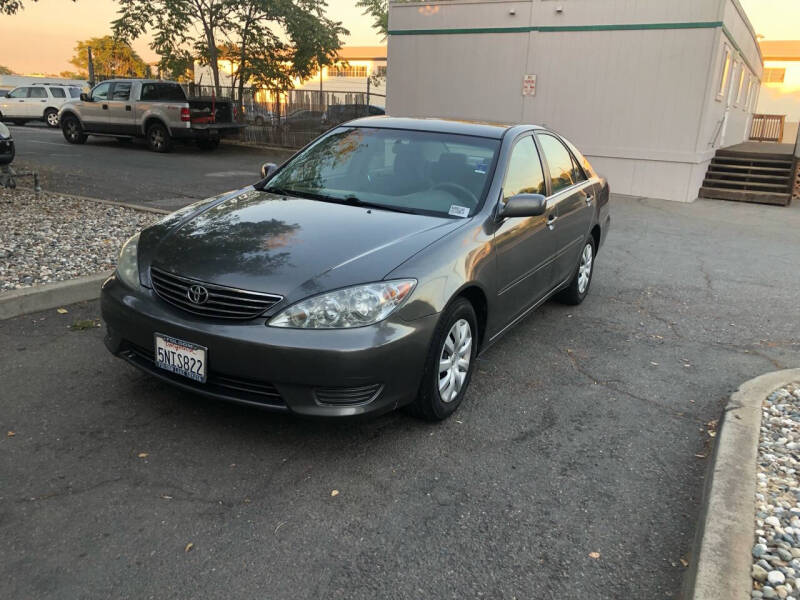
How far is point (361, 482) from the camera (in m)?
3.04

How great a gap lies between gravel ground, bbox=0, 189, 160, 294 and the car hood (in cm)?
227

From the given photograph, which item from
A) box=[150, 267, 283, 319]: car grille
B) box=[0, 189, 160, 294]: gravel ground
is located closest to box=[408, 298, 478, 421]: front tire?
box=[150, 267, 283, 319]: car grille

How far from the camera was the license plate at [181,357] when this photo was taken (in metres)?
3.08

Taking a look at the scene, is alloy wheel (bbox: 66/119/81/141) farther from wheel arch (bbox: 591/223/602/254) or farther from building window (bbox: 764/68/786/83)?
building window (bbox: 764/68/786/83)

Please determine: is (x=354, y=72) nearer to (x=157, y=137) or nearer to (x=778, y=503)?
(x=157, y=137)

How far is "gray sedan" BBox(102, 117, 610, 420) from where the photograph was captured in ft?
9.86

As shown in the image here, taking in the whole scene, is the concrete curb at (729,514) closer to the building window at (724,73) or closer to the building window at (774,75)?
the building window at (724,73)

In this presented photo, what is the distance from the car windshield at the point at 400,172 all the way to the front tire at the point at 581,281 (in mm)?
1941

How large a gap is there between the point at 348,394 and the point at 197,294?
87 centimetres

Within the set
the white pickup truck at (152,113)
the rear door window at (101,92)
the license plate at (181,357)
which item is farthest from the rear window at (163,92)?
the license plate at (181,357)

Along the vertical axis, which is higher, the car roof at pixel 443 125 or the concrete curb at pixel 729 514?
the car roof at pixel 443 125

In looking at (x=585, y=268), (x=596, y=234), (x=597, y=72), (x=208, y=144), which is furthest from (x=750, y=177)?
(x=208, y=144)

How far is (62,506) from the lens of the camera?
274cm

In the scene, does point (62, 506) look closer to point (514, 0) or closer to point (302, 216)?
point (302, 216)
